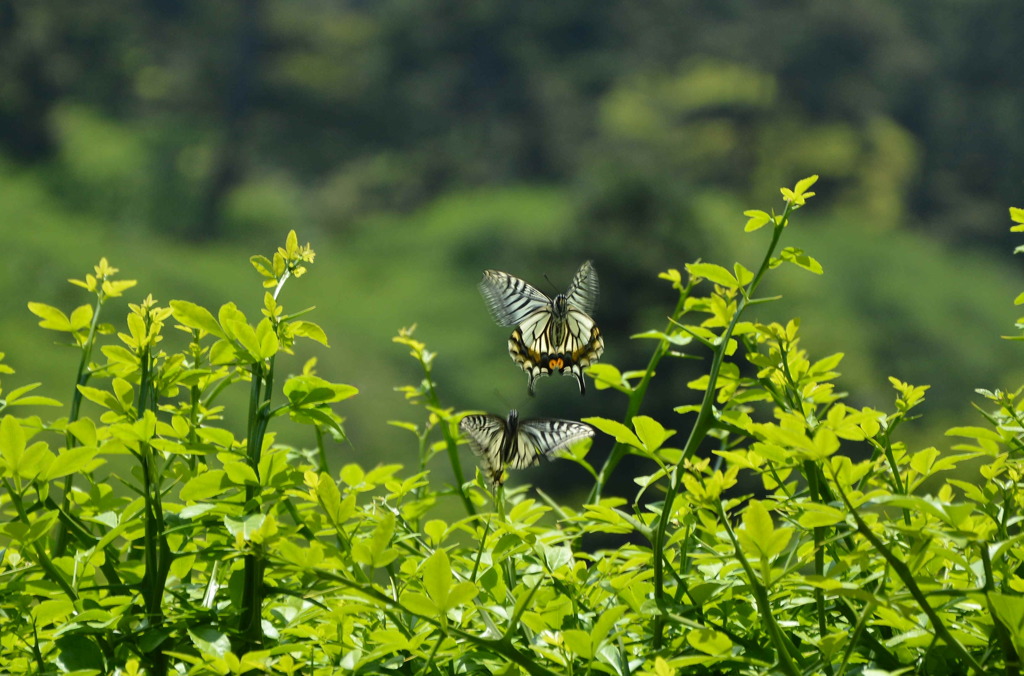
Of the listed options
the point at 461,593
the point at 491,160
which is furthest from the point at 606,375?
the point at 491,160

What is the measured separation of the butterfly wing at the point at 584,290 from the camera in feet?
3.22

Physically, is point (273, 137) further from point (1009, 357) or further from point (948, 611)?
point (948, 611)

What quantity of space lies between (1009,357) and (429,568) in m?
14.2

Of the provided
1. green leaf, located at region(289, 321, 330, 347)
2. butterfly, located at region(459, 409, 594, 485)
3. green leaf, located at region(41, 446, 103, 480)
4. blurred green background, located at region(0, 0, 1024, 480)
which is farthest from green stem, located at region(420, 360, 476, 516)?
blurred green background, located at region(0, 0, 1024, 480)

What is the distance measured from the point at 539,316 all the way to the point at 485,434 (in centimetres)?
21

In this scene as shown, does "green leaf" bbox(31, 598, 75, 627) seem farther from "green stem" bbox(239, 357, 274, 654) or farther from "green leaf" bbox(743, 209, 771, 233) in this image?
"green leaf" bbox(743, 209, 771, 233)

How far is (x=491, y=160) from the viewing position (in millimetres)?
15281

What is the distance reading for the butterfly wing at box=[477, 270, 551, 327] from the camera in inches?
42.3

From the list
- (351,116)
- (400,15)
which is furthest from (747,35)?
(351,116)

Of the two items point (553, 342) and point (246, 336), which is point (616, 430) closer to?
point (246, 336)

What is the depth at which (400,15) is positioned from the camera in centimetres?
1608

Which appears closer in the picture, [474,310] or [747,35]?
[474,310]

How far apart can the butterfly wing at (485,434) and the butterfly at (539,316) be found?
78 millimetres

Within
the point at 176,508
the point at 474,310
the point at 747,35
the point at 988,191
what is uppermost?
the point at 747,35
